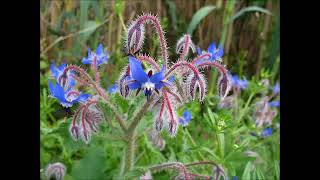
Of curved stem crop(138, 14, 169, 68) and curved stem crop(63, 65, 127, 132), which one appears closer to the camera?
curved stem crop(138, 14, 169, 68)

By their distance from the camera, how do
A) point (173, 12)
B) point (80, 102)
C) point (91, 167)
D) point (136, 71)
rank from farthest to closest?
point (173, 12) → point (91, 167) → point (80, 102) → point (136, 71)

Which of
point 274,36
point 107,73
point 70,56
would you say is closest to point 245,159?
point 107,73

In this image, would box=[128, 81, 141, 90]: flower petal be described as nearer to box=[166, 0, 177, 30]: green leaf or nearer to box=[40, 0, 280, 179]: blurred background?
box=[40, 0, 280, 179]: blurred background

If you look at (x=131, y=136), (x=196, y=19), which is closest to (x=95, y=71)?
(x=131, y=136)

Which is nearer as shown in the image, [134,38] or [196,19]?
[134,38]

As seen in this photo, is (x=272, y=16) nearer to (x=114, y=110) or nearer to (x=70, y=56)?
(x=70, y=56)

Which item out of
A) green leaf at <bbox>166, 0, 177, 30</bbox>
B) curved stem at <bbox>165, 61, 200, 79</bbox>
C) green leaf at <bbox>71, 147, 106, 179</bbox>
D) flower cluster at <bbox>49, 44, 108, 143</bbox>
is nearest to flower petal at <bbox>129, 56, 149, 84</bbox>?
curved stem at <bbox>165, 61, 200, 79</bbox>

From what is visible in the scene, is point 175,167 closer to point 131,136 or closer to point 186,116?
point 131,136
